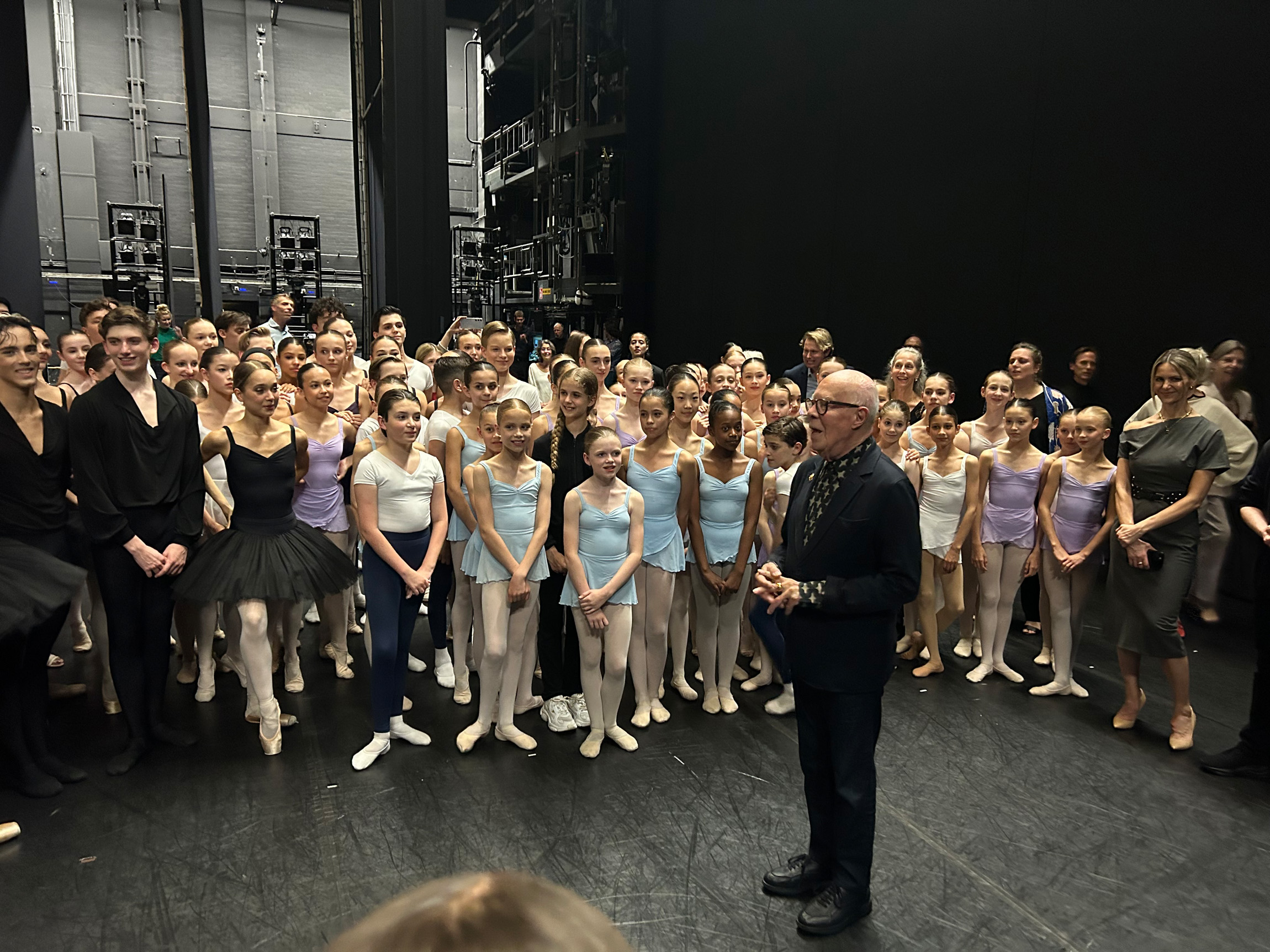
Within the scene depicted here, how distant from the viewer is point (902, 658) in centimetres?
545

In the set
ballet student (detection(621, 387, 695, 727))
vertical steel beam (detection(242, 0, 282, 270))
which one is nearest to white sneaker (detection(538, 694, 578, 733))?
ballet student (detection(621, 387, 695, 727))

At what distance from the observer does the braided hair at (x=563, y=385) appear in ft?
14.3

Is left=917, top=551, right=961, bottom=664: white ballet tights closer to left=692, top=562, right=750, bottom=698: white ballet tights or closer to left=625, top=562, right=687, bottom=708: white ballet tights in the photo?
left=692, top=562, right=750, bottom=698: white ballet tights

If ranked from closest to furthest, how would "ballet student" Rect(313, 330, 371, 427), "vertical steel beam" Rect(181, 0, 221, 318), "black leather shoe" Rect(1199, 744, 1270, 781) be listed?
"black leather shoe" Rect(1199, 744, 1270, 781), "ballet student" Rect(313, 330, 371, 427), "vertical steel beam" Rect(181, 0, 221, 318)

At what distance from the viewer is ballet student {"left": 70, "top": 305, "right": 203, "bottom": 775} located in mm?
3740

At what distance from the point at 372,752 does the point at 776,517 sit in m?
2.38

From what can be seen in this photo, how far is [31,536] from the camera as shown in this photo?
3.72m

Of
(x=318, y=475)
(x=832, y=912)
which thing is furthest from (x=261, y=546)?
(x=832, y=912)

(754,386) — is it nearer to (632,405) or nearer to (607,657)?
(632,405)

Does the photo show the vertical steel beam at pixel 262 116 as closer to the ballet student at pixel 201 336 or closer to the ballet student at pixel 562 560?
the ballet student at pixel 201 336

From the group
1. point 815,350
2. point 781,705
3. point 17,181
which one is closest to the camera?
point 781,705

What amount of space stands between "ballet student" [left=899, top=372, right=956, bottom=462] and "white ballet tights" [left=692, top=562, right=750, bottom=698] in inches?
55.0

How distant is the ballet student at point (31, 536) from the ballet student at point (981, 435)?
15.5ft

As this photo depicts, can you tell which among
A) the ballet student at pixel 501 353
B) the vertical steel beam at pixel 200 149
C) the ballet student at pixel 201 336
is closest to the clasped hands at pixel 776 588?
the ballet student at pixel 501 353
